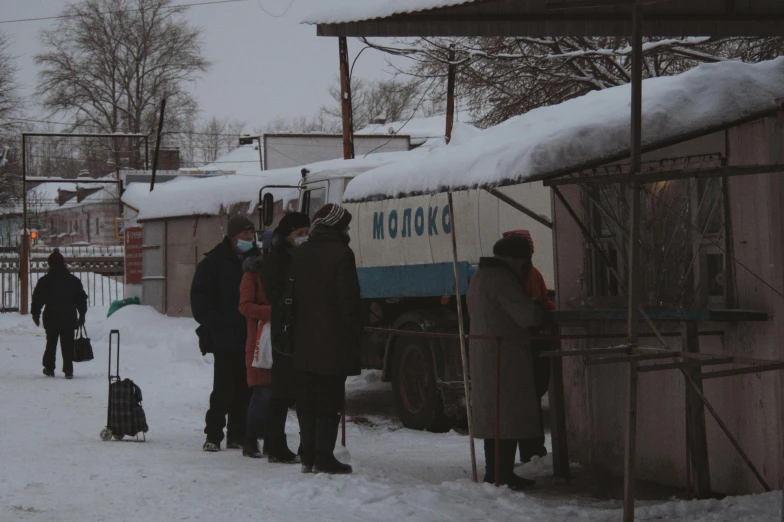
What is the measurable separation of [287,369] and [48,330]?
30.7 ft

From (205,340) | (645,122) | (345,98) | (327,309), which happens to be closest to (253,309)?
(205,340)

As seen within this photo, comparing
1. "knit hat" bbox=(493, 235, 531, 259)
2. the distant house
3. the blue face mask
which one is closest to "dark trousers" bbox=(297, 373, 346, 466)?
"knit hat" bbox=(493, 235, 531, 259)

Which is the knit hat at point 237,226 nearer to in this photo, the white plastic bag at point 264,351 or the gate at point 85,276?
the white plastic bag at point 264,351

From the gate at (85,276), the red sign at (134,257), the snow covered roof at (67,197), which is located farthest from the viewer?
the snow covered roof at (67,197)

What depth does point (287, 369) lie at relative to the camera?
7.75m

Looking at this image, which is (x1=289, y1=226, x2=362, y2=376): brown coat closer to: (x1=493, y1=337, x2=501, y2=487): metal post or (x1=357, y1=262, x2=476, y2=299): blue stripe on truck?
(x1=493, y1=337, x2=501, y2=487): metal post

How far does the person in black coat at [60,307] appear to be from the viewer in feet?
52.5

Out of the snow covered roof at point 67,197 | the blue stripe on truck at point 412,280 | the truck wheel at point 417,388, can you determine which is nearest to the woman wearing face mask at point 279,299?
the blue stripe on truck at point 412,280

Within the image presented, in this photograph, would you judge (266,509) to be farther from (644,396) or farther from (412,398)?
(412,398)

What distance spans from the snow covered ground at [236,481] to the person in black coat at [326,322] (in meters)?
0.42

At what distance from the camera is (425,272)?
10984mm

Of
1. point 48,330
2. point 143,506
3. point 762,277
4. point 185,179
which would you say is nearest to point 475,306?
point 762,277

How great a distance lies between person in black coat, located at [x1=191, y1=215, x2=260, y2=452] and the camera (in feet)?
29.0

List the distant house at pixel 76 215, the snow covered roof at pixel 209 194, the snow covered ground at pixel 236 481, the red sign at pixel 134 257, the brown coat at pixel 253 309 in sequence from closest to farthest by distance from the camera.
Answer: the snow covered ground at pixel 236 481
the brown coat at pixel 253 309
the snow covered roof at pixel 209 194
the red sign at pixel 134 257
the distant house at pixel 76 215
